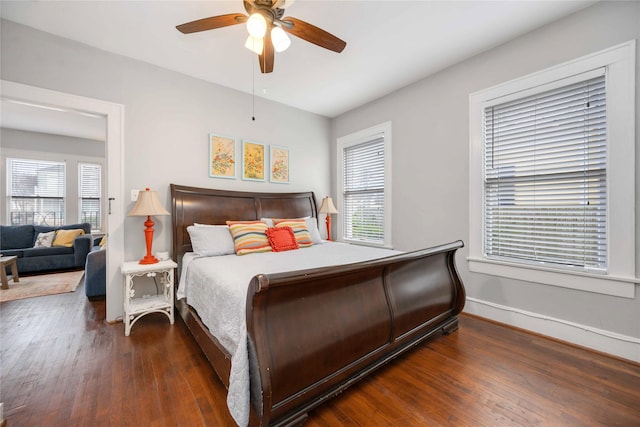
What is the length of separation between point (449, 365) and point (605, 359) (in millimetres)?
1226

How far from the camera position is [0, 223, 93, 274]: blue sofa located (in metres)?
4.42

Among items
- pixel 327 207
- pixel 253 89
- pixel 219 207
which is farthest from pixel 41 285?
pixel 327 207

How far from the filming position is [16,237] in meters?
4.62

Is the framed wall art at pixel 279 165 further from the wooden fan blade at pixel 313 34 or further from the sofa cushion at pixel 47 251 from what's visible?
the sofa cushion at pixel 47 251

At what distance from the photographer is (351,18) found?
7.23 feet

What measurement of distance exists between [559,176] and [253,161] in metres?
3.39

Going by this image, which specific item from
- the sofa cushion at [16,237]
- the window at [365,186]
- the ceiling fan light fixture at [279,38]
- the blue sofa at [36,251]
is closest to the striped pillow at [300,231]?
the window at [365,186]

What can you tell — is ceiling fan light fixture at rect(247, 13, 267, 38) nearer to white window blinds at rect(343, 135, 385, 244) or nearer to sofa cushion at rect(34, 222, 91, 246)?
white window blinds at rect(343, 135, 385, 244)

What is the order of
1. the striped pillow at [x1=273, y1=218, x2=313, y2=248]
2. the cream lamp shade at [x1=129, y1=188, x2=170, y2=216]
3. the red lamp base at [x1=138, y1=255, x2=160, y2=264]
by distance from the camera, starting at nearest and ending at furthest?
the cream lamp shade at [x1=129, y1=188, x2=170, y2=216]
the red lamp base at [x1=138, y1=255, x2=160, y2=264]
the striped pillow at [x1=273, y1=218, x2=313, y2=248]

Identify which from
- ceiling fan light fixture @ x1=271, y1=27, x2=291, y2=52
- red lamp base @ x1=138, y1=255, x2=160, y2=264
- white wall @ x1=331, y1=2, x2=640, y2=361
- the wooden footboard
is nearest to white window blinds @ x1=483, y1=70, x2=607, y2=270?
white wall @ x1=331, y1=2, x2=640, y2=361

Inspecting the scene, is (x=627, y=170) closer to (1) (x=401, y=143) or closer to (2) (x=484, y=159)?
(2) (x=484, y=159)

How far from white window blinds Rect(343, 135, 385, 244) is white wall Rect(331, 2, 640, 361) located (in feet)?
1.03

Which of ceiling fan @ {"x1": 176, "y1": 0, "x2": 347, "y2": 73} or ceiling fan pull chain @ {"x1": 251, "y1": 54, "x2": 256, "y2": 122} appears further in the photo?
ceiling fan pull chain @ {"x1": 251, "y1": 54, "x2": 256, "y2": 122}

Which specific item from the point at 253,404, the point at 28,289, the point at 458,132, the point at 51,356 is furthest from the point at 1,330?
the point at 458,132
